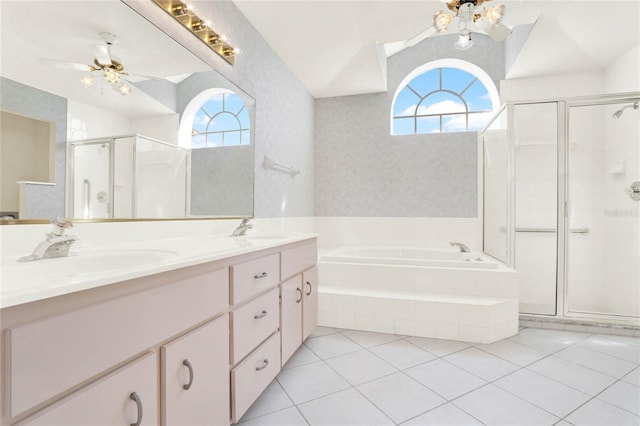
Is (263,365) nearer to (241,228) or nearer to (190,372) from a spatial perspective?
(190,372)

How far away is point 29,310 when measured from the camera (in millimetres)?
564

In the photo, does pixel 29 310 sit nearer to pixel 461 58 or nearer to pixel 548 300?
pixel 548 300

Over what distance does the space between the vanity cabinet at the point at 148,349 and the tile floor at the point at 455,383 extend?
12.7 inches

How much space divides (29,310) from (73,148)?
75cm

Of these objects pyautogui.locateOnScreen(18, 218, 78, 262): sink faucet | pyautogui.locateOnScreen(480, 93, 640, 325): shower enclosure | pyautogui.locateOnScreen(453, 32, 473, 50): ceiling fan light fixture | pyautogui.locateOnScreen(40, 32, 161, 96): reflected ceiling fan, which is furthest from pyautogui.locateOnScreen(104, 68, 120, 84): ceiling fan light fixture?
pyautogui.locateOnScreen(480, 93, 640, 325): shower enclosure

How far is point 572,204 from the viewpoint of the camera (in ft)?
8.87

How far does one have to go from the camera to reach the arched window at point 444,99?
11.6 ft

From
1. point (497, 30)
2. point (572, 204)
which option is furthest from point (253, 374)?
point (572, 204)

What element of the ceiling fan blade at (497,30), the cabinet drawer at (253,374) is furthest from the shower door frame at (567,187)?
the cabinet drawer at (253,374)

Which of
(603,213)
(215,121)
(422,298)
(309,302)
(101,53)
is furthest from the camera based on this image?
(603,213)

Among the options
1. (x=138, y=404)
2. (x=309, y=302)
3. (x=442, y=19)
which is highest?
(x=442, y=19)

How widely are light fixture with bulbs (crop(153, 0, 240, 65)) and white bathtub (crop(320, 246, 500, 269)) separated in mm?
1818

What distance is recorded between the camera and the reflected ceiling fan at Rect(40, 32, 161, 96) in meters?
1.12

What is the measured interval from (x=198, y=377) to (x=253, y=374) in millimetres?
386
